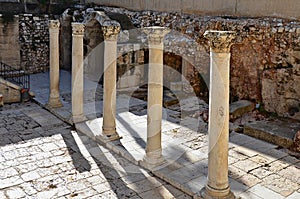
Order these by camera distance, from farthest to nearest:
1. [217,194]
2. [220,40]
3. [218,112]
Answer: [217,194] < [218,112] < [220,40]

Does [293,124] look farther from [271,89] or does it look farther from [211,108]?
[211,108]

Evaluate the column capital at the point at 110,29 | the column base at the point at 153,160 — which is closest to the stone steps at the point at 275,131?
the column base at the point at 153,160

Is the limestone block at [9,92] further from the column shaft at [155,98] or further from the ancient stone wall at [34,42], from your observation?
the column shaft at [155,98]

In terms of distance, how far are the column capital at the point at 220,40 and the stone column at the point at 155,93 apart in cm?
180

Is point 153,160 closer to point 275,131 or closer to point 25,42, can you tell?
point 275,131

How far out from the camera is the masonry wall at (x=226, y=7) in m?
12.1

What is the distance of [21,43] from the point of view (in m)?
18.2

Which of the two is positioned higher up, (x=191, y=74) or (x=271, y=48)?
(x=271, y=48)

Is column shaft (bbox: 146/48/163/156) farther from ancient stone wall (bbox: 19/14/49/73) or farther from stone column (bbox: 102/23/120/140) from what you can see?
ancient stone wall (bbox: 19/14/49/73)

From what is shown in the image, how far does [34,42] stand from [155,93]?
12.5 meters

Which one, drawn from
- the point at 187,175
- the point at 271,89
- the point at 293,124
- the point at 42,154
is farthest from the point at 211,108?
the point at 271,89

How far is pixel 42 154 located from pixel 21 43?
34.9 ft

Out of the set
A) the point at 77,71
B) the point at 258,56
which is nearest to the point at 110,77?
the point at 77,71

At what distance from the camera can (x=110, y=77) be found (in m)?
9.66
